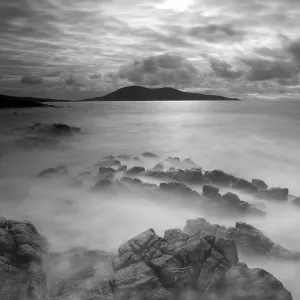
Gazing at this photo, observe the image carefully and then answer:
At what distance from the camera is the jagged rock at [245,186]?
15.8m

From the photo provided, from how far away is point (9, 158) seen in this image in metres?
21.2

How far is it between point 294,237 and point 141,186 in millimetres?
7651

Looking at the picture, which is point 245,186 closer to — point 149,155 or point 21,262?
point 149,155

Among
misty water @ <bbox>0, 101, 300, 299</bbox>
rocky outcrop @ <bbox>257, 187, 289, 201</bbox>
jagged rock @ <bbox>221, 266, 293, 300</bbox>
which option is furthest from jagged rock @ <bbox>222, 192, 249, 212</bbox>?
jagged rock @ <bbox>221, 266, 293, 300</bbox>

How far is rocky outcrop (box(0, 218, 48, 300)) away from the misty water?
66.5 inches

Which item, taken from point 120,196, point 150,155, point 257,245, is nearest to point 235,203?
point 257,245

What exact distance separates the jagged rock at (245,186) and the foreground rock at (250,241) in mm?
5700

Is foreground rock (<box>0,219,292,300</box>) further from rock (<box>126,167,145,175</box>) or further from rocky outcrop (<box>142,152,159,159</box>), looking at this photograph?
rocky outcrop (<box>142,152,159,159</box>)

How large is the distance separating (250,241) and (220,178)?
6917 mm

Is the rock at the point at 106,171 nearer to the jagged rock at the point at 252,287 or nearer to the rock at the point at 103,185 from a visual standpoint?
the rock at the point at 103,185

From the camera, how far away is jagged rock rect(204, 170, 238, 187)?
16516 mm

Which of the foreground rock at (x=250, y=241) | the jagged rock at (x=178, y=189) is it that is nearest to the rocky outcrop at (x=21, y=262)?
the foreground rock at (x=250, y=241)

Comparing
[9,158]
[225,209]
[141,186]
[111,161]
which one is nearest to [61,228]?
[141,186]

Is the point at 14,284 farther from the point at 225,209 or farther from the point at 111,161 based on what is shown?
the point at 111,161
